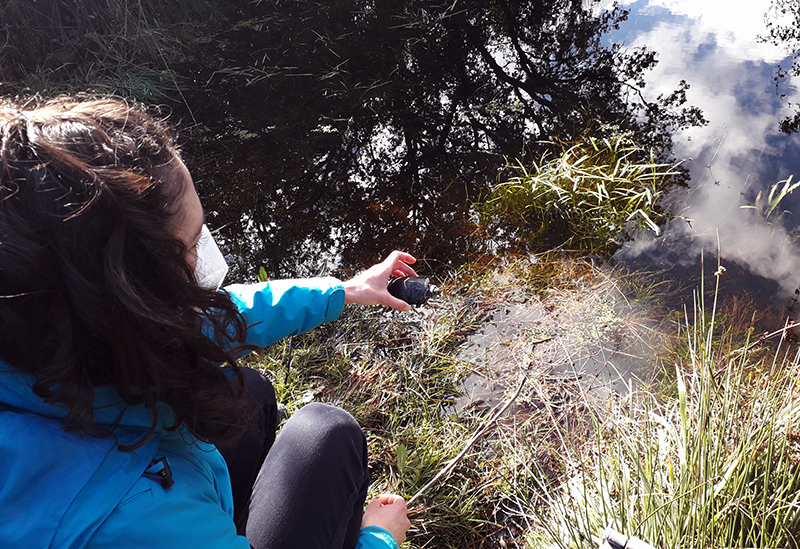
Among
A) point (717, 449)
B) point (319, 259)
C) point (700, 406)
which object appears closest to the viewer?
point (717, 449)

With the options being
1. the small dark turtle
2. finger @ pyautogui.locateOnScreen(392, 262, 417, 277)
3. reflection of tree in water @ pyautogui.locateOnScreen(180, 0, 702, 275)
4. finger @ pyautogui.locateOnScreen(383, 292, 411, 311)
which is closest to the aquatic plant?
reflection of tree in water @ pyautogui.locateOnScreen(180, 0, 702, 275)

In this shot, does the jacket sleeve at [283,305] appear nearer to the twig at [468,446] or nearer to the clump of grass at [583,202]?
the twig at [468,446]

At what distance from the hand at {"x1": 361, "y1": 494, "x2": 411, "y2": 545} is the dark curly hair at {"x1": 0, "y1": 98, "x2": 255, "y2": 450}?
78 centimetres

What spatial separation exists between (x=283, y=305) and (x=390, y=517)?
2.27 ft

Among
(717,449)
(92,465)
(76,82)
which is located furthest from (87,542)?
(76,82)

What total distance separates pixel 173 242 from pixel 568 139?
267 centimetres

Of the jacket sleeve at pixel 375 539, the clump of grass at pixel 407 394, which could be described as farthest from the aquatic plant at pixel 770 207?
the jacket sleeve at pixel 375 539

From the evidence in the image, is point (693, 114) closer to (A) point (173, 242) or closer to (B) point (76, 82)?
(A) point (173, 242)

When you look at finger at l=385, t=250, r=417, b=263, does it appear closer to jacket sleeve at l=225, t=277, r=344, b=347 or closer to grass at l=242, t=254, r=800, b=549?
jacket sleeve at l=225, t=277, r=344, b=347

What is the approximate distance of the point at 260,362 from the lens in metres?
1.96

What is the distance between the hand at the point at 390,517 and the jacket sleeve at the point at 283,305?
0.58 m

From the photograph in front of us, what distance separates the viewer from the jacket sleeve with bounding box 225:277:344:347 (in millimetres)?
1318

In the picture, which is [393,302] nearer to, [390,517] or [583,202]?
[390,517]

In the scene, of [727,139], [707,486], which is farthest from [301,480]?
[727,139]
